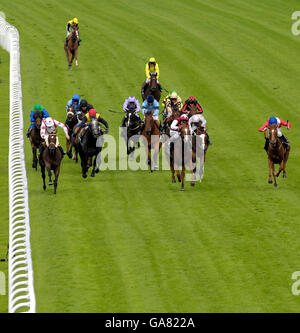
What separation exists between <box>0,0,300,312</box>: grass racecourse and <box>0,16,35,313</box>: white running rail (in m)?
0.59

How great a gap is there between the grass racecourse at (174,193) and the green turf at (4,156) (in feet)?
0.16

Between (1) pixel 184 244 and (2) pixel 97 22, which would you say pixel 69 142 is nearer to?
(1) pixel 184 244

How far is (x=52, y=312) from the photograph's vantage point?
15.0 meters

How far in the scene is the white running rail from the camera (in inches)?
540

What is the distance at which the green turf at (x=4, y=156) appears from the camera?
1828cm

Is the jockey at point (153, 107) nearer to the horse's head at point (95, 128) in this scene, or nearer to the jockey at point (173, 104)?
the jockey at point (173, 104)

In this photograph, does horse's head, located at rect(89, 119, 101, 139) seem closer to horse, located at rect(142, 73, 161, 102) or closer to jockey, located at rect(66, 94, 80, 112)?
jockey, located at rect(66, 94, 80, 112)

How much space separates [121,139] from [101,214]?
25.0 ft

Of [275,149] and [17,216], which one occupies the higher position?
[17,216]

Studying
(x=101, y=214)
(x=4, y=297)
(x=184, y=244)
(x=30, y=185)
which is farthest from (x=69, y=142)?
(x=4, y=297)

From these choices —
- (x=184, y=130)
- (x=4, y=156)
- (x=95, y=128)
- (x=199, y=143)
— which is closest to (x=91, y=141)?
(x=95, y=128)

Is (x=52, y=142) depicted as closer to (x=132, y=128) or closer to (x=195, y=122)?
(x=195, y=122)

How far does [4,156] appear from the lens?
2602cm

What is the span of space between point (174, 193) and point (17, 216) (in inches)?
245
